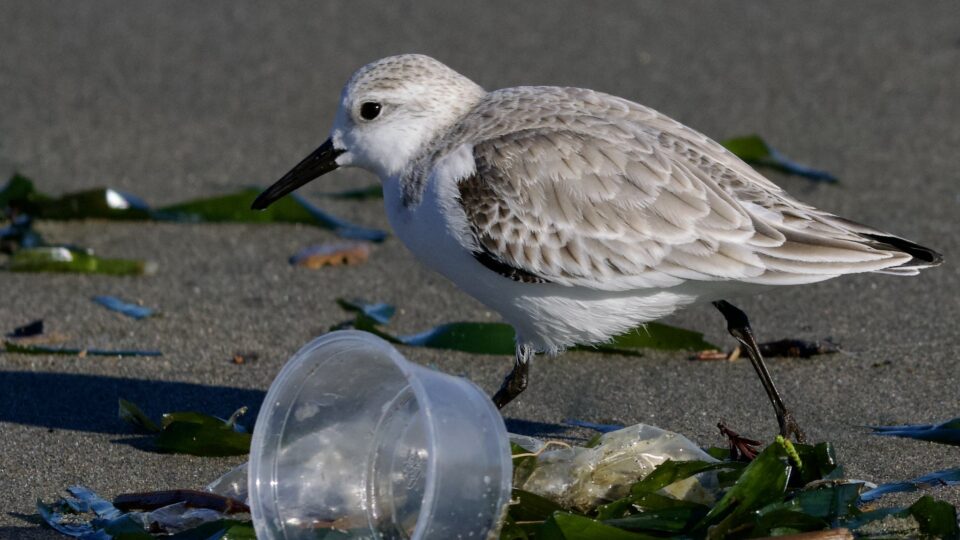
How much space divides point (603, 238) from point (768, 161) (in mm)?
3095

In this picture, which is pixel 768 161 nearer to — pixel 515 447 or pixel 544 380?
pixel 544 380

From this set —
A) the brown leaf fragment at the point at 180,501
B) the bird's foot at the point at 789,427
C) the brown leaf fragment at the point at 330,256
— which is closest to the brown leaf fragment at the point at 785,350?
the bird's foot at the point at 789,427

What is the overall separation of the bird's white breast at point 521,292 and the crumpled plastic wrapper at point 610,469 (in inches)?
20.7

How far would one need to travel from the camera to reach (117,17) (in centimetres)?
978

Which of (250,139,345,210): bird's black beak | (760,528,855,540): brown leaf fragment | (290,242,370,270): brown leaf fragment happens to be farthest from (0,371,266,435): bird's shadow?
(760,528,855,540): brown leaf fragment

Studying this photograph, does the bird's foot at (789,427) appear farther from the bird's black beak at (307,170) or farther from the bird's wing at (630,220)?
the bird's black beak at (307,170)

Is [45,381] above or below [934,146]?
below

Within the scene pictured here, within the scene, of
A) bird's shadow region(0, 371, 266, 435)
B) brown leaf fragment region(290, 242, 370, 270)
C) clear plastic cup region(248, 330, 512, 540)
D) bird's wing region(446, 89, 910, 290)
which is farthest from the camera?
brown leaf fragment region(290, 242, 370, 270)

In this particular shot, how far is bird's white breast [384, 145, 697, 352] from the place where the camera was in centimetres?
463

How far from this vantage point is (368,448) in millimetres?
4051

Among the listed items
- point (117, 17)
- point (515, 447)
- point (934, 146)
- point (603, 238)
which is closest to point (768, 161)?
point (934, 146)

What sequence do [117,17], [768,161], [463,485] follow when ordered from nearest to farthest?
[463,485] < [768,161] < [117,17]

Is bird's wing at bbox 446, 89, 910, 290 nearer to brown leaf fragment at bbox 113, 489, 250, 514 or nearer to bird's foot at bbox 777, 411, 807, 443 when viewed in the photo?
bird's foot at bbox 777, 411, 807, 443

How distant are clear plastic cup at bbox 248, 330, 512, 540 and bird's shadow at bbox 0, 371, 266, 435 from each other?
1133 millimetres
